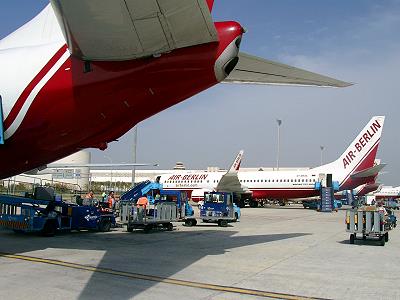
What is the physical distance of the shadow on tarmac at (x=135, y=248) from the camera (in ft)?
26.5

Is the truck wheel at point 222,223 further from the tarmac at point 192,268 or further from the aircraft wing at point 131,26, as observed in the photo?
the aircraft wing at point 131,26

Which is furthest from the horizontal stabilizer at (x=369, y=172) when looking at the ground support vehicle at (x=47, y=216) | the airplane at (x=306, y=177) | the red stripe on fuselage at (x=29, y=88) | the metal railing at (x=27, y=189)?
the red stripe on fuselage at (x=29, y=88)

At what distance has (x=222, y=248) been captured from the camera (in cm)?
1338

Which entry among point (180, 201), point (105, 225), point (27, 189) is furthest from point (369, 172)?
point (27, 189)

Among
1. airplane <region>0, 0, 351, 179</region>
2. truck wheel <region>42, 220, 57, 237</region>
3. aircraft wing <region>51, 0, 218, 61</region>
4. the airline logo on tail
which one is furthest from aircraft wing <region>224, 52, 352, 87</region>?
the airline logo on tail

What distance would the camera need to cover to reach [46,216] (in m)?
15.5

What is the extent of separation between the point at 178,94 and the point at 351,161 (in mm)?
40497

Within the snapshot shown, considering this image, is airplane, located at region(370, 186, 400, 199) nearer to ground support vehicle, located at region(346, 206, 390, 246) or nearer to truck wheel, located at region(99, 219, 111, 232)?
ground support vehicle, located at region(346, 206, 390, 246)

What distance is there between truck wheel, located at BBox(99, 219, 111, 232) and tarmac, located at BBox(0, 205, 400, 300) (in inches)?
55.2

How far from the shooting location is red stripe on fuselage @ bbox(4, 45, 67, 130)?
9.68m

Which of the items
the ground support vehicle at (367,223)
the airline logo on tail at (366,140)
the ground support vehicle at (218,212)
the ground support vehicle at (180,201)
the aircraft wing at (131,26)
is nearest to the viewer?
the aircraft wing at (131,26)

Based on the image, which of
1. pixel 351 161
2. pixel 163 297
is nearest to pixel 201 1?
pixel 163 297

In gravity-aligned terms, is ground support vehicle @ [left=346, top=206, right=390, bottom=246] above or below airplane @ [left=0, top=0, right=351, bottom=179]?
below

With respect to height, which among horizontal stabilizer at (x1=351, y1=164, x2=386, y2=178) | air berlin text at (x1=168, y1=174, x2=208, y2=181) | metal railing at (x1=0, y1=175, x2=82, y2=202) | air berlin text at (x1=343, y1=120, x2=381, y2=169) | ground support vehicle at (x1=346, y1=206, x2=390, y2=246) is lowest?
ground support vehicle at (x1=346, y1=206, x2=390, y2=246)
